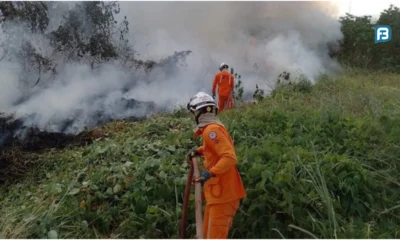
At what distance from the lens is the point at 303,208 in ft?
15.3

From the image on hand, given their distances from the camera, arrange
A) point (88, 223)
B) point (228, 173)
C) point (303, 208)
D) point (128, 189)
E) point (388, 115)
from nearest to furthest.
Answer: point (228, 173) → point (303, 208) → point (88, 223) → point (128, 189) → point (388, 115)

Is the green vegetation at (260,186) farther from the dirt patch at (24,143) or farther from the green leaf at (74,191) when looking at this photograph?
the dirt patch at (24,143)

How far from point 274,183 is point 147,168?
1.73 metres

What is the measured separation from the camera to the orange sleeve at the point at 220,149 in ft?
12.7

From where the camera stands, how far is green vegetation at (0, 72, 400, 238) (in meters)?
4.62

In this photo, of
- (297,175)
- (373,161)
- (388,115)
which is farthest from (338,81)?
(297,175)

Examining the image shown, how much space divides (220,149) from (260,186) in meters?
1.03

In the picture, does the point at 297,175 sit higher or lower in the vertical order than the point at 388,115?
lower

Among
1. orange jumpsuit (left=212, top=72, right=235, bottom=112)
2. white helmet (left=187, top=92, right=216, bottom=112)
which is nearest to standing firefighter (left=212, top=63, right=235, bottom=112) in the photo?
orange jumpsuit (left=212, top=72, right=235, bottom=112)

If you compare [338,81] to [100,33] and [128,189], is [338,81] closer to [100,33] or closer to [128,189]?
[100,33]

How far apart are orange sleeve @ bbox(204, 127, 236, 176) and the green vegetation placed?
0.87 m

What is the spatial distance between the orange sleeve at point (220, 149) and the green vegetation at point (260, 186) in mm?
866

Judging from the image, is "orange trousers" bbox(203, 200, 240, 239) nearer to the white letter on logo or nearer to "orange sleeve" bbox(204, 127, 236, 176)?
"orange sleeve" bbox(204, 127, 236, 176)
